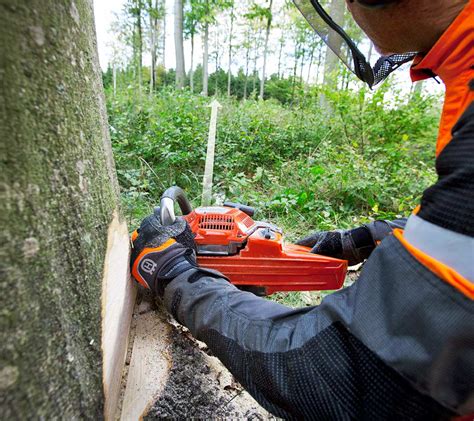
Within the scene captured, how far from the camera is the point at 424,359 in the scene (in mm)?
631

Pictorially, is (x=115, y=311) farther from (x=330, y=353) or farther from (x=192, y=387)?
(x=330, y=353)

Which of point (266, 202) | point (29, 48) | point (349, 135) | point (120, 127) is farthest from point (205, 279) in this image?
point (349, 135)

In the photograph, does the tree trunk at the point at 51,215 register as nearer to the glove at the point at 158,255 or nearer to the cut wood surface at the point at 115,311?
the cut wood surface at the point at 115,311

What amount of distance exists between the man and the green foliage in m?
1.96

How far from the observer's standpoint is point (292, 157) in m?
4.71

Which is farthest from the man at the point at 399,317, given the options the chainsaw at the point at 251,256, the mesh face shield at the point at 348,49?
the chainsaw at the point at 251,256

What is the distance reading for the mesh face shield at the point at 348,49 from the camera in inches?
58.1

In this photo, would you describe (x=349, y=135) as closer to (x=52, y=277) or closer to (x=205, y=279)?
(x=205, y=279)

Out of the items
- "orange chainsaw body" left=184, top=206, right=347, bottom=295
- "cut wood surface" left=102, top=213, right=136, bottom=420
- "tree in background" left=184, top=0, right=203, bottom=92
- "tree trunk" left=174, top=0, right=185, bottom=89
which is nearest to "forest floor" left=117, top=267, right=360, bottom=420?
"cut wood surface" left=102, top=213, right=136, bottom=420

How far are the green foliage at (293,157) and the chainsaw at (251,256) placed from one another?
1.17 m

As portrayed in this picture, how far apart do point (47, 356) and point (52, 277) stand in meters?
0.14

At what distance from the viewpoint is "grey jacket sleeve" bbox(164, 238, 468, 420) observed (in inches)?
26.6

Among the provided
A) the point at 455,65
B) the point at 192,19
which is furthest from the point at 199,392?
the point at 192,19

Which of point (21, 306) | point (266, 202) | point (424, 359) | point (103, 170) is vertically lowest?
point (266, 202)
